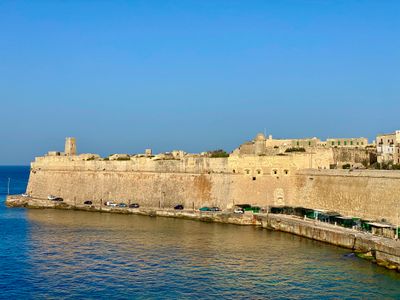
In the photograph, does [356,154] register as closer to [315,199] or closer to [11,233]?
[315,199]

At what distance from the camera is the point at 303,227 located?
1112 inches

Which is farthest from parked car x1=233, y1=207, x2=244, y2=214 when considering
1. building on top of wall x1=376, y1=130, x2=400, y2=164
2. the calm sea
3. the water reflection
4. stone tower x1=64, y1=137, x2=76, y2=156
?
stone tower x1=64, y1=137, x2=76, y2=156

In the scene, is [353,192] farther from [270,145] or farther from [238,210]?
[270,145]

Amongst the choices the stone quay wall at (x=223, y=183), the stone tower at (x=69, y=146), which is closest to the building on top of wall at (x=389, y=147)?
the stone quay wall at (x=223, y=183)

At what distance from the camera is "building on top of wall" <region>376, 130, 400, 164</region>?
128 ft

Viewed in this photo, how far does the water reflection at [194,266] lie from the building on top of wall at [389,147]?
14.3 meters

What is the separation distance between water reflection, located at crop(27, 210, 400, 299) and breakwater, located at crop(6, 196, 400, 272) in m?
0.60

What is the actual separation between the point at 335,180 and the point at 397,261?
1110 cm

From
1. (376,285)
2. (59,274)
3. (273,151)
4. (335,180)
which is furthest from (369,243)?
(273,151)

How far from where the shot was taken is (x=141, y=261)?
74.0 ft

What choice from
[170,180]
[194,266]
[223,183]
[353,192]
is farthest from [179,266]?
[170,180]

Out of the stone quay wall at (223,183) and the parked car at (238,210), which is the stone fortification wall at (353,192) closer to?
the stone quay wall at (223,183)

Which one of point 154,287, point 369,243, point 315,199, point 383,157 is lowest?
point 154,287

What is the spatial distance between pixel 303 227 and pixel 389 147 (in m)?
15.5
